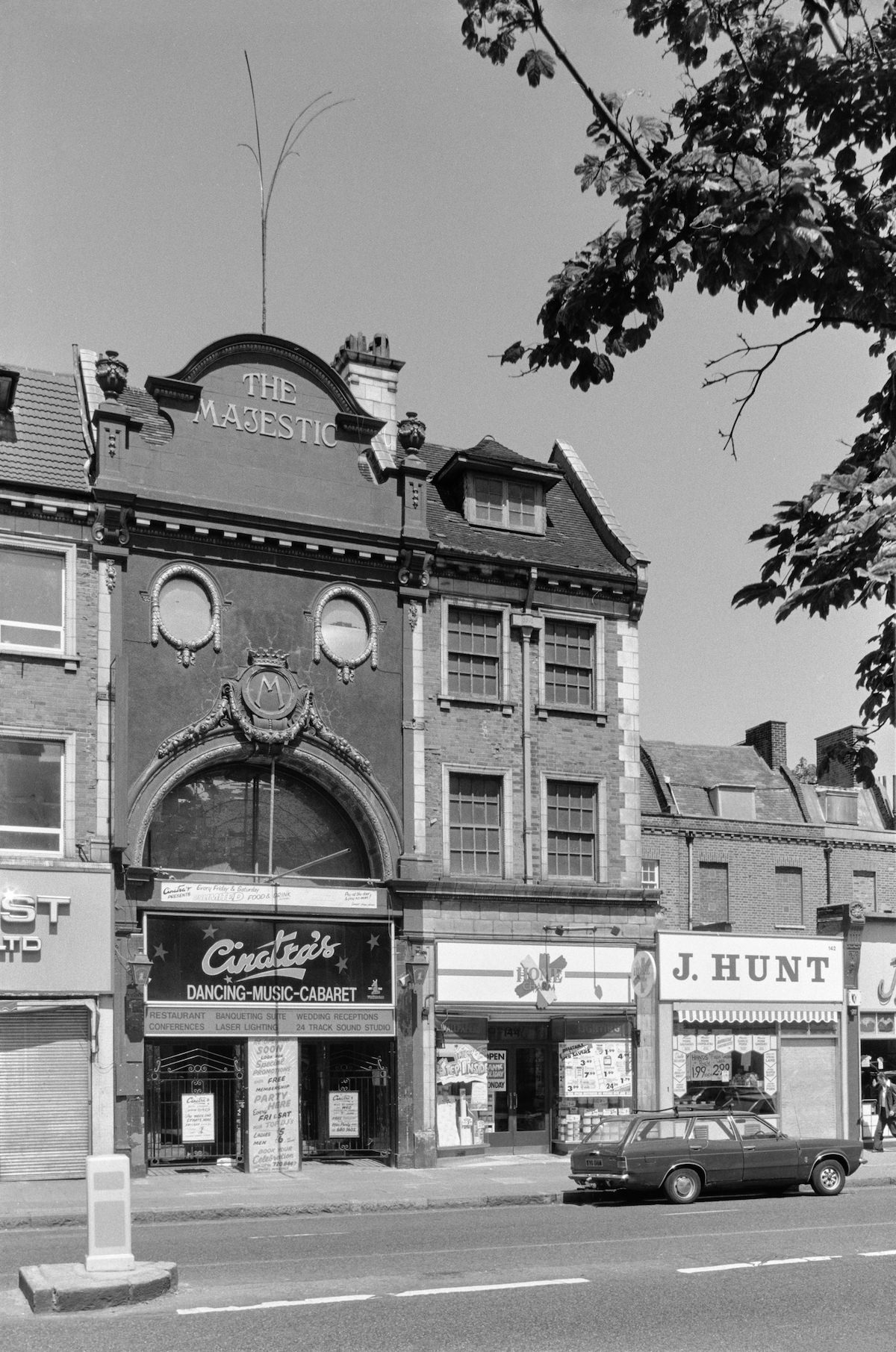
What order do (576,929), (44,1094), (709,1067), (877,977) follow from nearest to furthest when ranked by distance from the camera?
1. (44,1094)
2. (576,929)
3. (709,1067)
4. (877,977)

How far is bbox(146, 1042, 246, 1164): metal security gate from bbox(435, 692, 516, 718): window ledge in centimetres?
774

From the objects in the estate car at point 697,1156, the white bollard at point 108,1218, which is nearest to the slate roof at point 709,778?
the estate car at point 697,1156

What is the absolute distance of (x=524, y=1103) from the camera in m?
32.0

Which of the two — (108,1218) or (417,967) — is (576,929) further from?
(108,1218)

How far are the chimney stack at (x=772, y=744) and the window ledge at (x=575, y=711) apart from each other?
18.5 metres

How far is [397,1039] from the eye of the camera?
30391 mm

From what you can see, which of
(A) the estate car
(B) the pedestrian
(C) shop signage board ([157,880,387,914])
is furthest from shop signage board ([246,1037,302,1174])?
(B) the pedestrian

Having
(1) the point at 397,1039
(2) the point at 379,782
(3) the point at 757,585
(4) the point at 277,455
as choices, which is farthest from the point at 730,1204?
(3) the point at 757,585

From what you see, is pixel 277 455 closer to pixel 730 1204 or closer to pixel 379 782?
pixel 379 782

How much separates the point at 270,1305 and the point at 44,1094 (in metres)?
14.4

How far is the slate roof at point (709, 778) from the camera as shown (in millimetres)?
47188

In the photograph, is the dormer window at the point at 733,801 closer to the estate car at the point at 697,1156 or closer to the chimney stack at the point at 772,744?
the chimney stack at the point at 772,744

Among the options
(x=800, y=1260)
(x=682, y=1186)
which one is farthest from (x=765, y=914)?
(x=800, y=1260)

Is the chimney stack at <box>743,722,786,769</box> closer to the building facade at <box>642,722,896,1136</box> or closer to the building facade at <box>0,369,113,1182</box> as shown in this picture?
the building facade at <box>642,722,896,1136</box>
